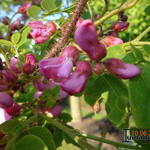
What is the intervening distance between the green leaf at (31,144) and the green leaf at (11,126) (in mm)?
102

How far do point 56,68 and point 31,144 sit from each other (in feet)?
0.83

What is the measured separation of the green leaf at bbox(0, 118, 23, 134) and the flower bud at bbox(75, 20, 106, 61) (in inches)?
16.0

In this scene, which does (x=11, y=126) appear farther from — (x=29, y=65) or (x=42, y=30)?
(x=42, y=30)

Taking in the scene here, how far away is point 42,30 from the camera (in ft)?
4.37

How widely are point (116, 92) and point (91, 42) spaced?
256 mm

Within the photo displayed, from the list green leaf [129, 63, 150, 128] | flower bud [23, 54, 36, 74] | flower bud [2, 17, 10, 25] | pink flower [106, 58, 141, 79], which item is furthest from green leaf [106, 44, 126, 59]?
flower bud [2, 17, 10, 25]

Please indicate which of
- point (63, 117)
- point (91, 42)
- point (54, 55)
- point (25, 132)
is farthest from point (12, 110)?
point (91, 42)

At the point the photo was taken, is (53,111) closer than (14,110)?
No

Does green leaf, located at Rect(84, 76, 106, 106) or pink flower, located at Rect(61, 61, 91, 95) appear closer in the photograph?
pink flower, located at Rect(61, 61, 91, 95)

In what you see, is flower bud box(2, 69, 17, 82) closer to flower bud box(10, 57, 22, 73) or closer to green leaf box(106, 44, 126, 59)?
flower bud box(10, 57, 22, 73)

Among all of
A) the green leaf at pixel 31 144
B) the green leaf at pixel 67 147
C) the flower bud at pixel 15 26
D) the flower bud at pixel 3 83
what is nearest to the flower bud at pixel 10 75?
the flower bud at pixel 3 83

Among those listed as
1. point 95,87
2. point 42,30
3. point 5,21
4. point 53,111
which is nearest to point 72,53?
point 95,87

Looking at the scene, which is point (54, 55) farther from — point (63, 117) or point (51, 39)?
point (63, 117)

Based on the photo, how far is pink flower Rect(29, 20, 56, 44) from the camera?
1317 millimetres
